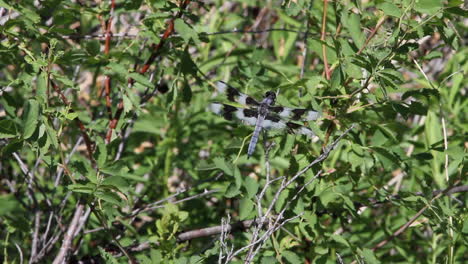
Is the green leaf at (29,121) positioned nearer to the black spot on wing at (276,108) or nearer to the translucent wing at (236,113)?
the translucent wing at (236,113)

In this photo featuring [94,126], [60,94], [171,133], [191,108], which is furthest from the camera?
[191,108]

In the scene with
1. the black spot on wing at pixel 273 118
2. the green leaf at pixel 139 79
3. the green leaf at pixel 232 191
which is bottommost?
the green leaf at pixel 232 191

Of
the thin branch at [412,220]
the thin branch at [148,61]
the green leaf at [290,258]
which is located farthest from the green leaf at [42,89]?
the thin branch at [412,220]

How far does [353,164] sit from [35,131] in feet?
3.57

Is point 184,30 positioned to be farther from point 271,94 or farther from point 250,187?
point 250,187

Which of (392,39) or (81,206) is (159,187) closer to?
(81,206)

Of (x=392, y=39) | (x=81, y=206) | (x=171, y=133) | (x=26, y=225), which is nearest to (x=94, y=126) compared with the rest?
(x=81, y=206)

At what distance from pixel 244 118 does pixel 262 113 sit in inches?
3.5

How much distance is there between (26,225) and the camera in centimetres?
238

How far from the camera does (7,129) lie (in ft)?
5.90

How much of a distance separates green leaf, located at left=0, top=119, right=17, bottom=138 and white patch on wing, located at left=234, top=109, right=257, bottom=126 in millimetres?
867

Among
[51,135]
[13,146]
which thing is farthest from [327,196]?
[13,146]

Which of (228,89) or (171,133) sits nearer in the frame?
(228,89)

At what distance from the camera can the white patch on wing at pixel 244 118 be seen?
227cm
